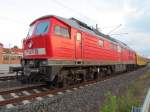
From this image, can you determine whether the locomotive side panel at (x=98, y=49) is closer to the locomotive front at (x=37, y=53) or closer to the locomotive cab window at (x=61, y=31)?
the locomotive cab window at (x=61, y=31)

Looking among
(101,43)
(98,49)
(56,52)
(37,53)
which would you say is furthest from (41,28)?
(101,43)

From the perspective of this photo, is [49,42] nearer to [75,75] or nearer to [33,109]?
[75,75]

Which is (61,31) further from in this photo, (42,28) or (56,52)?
(56,52)

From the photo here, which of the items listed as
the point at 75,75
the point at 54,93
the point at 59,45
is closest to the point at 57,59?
the point at 59,45

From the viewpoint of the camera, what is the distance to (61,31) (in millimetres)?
11148

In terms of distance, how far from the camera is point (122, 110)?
6.84 metres

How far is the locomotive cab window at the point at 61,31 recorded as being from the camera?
35.7 ft

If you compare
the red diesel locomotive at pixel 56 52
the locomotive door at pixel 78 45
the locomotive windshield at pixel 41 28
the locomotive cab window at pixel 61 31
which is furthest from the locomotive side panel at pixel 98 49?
the locomotive windshield at pixel 41 28

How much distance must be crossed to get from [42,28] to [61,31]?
0.91 metres

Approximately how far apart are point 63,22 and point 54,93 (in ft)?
11.2

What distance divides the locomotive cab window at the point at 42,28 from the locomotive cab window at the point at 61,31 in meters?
0.42

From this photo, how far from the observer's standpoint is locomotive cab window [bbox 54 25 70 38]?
35.7 feet

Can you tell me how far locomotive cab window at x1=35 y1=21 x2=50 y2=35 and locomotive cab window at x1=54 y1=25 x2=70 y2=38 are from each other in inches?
16.4

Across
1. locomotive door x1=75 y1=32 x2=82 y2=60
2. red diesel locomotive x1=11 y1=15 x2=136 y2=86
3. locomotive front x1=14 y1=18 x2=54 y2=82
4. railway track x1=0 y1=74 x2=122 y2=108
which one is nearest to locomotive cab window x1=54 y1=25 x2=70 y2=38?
red diesel locomotive x1=11 y1=15 x2=136 y2=86
